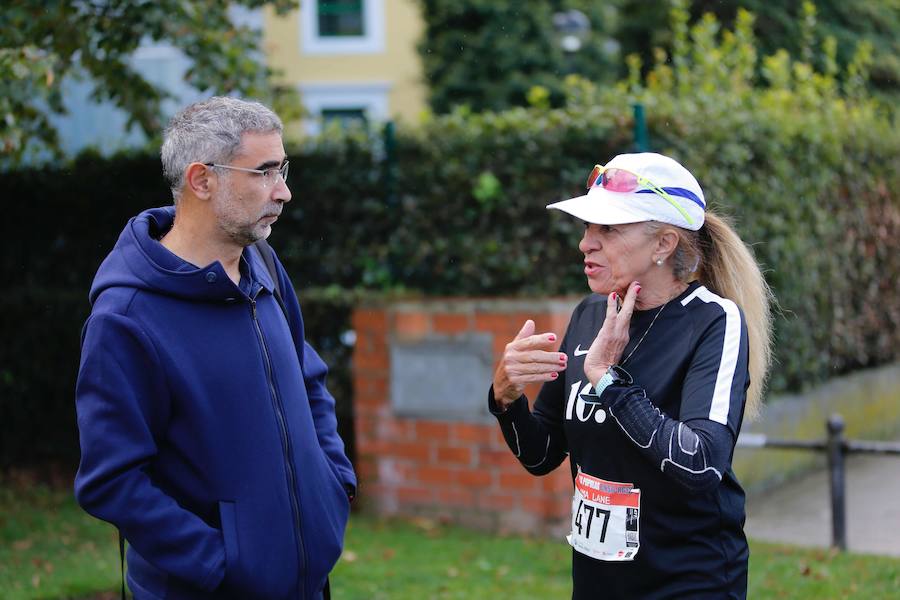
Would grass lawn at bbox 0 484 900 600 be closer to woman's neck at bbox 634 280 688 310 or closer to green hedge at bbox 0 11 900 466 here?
green hedge at bbox 0 11 900 466

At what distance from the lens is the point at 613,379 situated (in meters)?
3.03

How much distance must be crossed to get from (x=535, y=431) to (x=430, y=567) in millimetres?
3399

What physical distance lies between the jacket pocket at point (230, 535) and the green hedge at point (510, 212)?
4596 millimetres

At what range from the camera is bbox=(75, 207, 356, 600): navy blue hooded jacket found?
2.92 m

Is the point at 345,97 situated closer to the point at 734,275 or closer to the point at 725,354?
the point at 734,275

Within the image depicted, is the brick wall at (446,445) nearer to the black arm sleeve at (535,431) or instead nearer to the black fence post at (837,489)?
the black fence post at (837,489)

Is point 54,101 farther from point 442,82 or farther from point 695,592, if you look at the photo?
point 442,82

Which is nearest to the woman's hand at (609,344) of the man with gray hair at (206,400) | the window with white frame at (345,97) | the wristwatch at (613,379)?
the wristwatch at (613,379)

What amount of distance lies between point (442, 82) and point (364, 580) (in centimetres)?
1987

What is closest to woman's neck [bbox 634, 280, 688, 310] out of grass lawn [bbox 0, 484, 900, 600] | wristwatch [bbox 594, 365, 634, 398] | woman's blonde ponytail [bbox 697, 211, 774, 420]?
woman's blonde ponytail [bbox 697, 211, 774, 420]

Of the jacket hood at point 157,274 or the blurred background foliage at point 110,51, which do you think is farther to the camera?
the blurred background foliage at point 110,51

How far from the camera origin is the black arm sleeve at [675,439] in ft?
9.51

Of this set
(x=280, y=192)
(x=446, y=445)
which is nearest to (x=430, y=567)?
(x=446, y=445)

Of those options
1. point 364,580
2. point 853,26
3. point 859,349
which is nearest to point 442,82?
point 853,26
